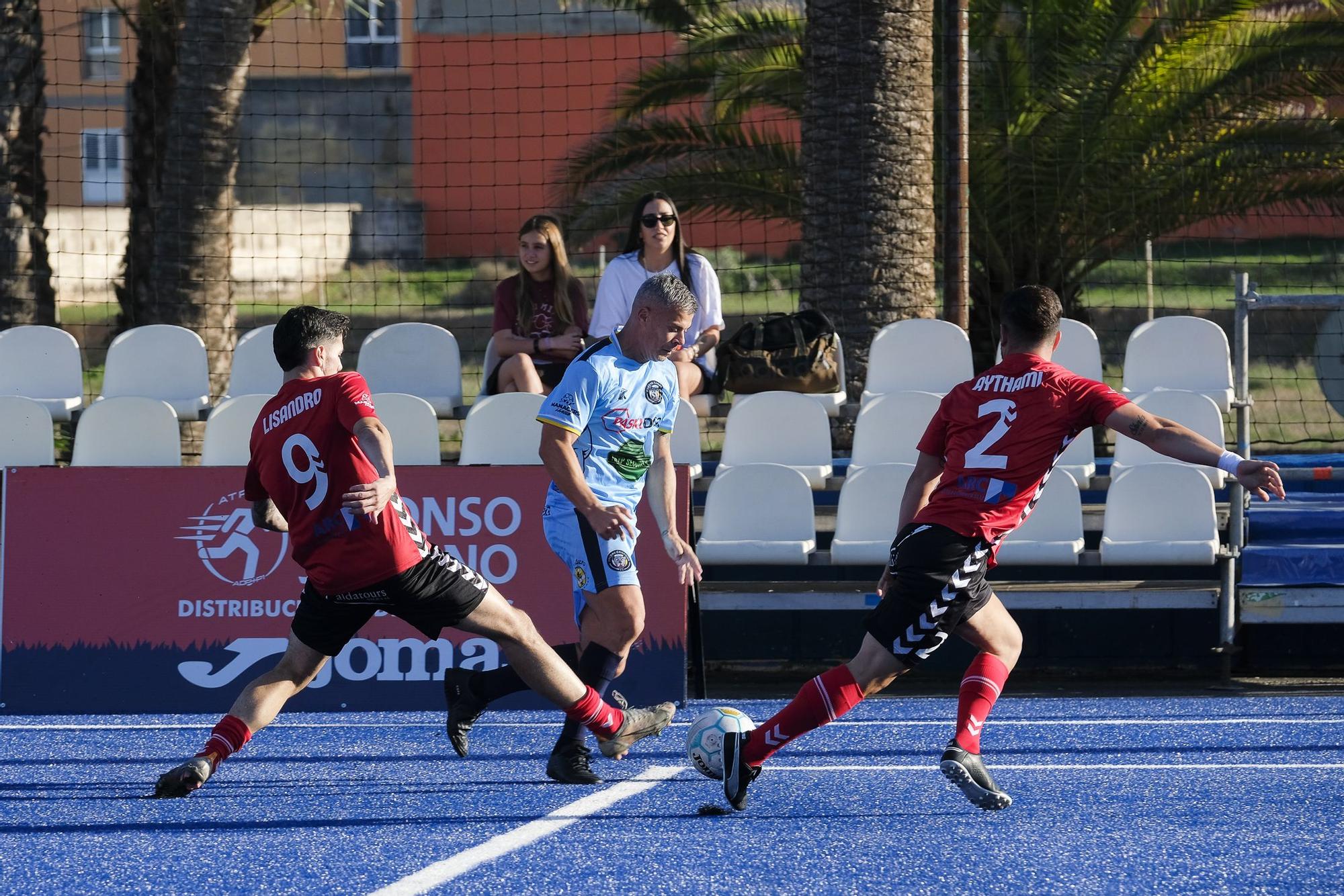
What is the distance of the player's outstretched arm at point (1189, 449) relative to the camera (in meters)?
4.61

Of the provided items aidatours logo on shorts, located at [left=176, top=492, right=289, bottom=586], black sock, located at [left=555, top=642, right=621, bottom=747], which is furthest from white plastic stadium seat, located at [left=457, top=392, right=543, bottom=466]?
black sock, located at [left=555, top=642, right=621, bottom=747]

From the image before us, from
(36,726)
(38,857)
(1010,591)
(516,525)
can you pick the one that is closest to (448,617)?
(38,857)

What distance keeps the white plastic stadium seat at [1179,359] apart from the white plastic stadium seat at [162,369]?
5511 millimetres

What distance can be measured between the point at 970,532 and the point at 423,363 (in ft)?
17.8

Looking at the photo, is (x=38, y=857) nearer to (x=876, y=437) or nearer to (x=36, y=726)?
(x=36, y=726)

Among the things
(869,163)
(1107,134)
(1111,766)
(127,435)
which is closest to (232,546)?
(127,435)

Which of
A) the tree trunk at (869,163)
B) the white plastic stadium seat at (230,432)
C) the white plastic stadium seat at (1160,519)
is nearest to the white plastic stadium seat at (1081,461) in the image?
the white plastic stadium seat at (1160,519)

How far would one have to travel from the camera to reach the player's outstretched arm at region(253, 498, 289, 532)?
17.6 feet

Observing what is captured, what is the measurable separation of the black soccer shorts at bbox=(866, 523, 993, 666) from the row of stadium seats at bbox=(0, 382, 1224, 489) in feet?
9.22

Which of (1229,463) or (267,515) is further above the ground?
(1229,463)

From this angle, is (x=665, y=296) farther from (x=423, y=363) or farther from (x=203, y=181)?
(x=203, y=181)

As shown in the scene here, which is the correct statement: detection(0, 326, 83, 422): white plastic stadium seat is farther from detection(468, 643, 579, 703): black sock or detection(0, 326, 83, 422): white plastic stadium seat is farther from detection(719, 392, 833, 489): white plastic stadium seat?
detection(468, 643, 579, 703): black sock

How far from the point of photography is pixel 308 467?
511 centimetres

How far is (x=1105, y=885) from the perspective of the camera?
4.25 metres
